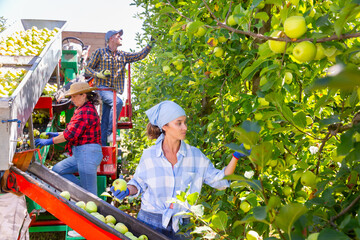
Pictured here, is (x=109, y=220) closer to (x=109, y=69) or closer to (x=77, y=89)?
(x=77, y=89)

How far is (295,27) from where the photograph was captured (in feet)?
3.35

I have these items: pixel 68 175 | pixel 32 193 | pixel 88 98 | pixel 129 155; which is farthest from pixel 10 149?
pixel 129 155

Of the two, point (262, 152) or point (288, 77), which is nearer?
point (262, 152)

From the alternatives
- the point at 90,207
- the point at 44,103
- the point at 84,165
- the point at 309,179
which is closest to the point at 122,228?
the point at 90,207

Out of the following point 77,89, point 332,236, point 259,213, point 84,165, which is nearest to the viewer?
point 332,236

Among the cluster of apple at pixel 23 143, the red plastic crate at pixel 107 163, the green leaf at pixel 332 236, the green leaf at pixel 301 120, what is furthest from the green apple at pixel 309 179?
the red plastic crate at pixel 107 163

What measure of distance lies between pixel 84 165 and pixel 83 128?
0.41 m

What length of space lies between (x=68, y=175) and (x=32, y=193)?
110cm

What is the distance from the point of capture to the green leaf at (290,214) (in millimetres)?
682

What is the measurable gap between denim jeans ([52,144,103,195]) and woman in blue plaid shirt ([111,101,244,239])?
1.50 meters

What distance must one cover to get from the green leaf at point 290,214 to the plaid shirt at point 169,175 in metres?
1.66

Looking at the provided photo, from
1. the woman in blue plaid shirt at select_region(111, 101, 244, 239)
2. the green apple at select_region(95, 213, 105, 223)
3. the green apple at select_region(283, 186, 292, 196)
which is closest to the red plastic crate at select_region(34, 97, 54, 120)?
the green apple at select_region(95, 213, 105, 223)

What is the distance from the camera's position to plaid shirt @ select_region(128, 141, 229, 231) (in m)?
2.43

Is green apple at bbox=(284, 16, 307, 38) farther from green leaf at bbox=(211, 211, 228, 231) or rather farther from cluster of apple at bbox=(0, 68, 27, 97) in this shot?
cluster of apple at bbox=(0, 68, 27, 97)
